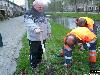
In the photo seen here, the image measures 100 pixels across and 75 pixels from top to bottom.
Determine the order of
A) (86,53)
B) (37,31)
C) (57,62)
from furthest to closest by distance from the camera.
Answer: (86,53) < (57,62) < (37,31)

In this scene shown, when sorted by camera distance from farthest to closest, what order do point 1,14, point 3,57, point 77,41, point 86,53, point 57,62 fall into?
1. point 1,14
2. point 3,57
3. point 86,53
4. point 57,62
5. point 77,41

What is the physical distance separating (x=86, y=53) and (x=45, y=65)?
2.36 meters

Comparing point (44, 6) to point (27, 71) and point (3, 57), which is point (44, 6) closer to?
point (27, 71)

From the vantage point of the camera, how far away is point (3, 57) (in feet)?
37.1

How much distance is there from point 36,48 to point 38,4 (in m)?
1.18

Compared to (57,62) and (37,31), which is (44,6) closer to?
(37,31)

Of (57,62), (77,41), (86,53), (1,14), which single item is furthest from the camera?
Answer: (1,14)

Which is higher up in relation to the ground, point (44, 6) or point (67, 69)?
point (44, 6)

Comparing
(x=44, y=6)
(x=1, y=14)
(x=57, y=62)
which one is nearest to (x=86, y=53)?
(x=57, y=62)

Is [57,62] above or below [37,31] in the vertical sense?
below

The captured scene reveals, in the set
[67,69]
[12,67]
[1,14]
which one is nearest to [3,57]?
[12,67]

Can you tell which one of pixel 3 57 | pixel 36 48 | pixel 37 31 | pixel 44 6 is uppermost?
pixel 44 6

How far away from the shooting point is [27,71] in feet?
26.7

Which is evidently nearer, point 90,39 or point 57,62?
point 90,39
